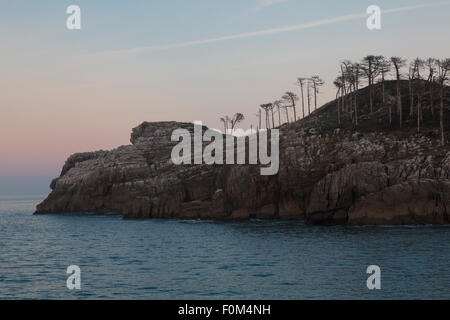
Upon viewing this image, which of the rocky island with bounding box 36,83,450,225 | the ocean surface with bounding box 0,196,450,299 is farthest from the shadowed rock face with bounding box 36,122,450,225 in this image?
the ocean surface with bounding box 0,196,450,299

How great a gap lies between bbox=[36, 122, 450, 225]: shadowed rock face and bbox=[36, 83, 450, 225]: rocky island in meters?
0.16

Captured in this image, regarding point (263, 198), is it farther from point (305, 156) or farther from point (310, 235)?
point (310, 235)

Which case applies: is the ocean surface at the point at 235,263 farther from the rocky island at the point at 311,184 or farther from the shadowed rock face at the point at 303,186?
the rocky island at the point at 311,184

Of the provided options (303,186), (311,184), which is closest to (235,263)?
(311,184)

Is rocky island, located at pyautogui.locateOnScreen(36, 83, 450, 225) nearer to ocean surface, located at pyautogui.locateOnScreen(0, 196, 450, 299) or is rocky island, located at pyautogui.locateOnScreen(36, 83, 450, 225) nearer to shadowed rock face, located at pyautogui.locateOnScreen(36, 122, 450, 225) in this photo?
shadowed rock face, located at pyautogui.locateOnScreen(36, 122, 450, 225)

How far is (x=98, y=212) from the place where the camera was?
463 feet

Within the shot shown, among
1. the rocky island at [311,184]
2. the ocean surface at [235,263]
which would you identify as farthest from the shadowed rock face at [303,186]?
the ocean surface at [235,263]

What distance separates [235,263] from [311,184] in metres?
43.6

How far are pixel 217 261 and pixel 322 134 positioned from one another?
5774 centimetres

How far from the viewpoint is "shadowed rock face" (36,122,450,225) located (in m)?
76.8

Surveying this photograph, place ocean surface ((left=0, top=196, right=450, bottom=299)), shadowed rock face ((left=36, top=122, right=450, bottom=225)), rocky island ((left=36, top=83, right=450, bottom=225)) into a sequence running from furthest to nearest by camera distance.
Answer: rocky island ((left=36, top=83, right=450, bottom=225)) → shadowed rock face ((left=36, top=122, right=450, bottom=225)) → ocean surface ((left=0, top=196, right=450, bottom=299))

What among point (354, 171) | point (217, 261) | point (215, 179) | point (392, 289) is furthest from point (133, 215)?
point (392, 289)

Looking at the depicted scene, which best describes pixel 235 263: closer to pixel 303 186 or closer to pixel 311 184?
pixel 311 184

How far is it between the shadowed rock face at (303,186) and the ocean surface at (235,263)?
5.20 meters
